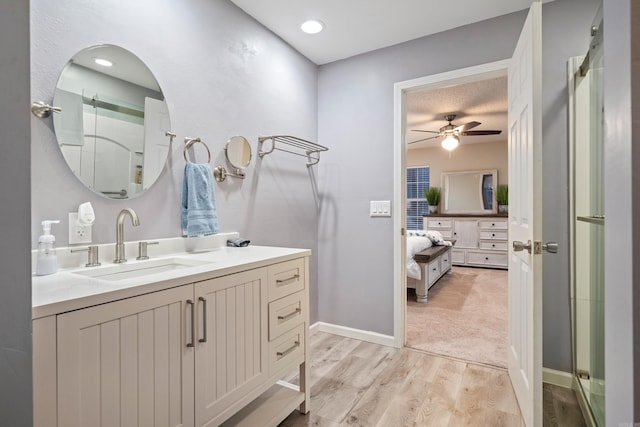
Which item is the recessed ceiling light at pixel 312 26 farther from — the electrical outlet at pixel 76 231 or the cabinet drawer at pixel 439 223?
the cabinet drawer at pixel 439 223

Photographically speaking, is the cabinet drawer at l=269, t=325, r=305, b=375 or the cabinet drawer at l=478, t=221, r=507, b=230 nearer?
the cabinet drawer at l=269, t=325, r=305, b=375

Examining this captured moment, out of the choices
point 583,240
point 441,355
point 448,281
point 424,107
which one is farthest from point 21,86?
point 448,281

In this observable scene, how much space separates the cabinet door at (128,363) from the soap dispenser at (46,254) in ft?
1.52

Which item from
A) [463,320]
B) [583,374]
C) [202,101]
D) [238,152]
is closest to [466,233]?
[463,320]

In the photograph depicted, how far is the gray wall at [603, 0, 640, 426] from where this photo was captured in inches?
20.8

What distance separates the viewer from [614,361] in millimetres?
618

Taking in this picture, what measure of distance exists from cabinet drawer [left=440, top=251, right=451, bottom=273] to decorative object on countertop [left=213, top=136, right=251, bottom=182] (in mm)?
3543

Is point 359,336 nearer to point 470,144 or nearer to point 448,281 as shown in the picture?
point 448,281

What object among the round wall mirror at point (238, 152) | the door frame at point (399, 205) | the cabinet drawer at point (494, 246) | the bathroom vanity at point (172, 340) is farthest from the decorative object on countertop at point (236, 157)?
the cabinet drawer at point (494, 246)

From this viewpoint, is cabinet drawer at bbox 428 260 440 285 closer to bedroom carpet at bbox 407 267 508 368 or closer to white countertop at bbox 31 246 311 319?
bedroom carpet at bbox 407 267 508 368

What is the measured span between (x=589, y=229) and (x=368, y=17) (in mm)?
1899

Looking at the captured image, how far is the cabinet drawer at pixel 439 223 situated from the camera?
6383mm

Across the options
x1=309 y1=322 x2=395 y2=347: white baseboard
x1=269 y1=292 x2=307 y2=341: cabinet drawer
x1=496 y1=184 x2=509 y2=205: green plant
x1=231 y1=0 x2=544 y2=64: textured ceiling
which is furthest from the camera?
x1=496 y1=184 x2=509 y2=205: green plant

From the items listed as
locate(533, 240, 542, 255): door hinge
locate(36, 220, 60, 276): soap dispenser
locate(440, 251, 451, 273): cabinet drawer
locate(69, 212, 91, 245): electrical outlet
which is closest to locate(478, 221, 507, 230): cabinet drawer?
locate(440, 251, 451, 273): cabinet drawer
